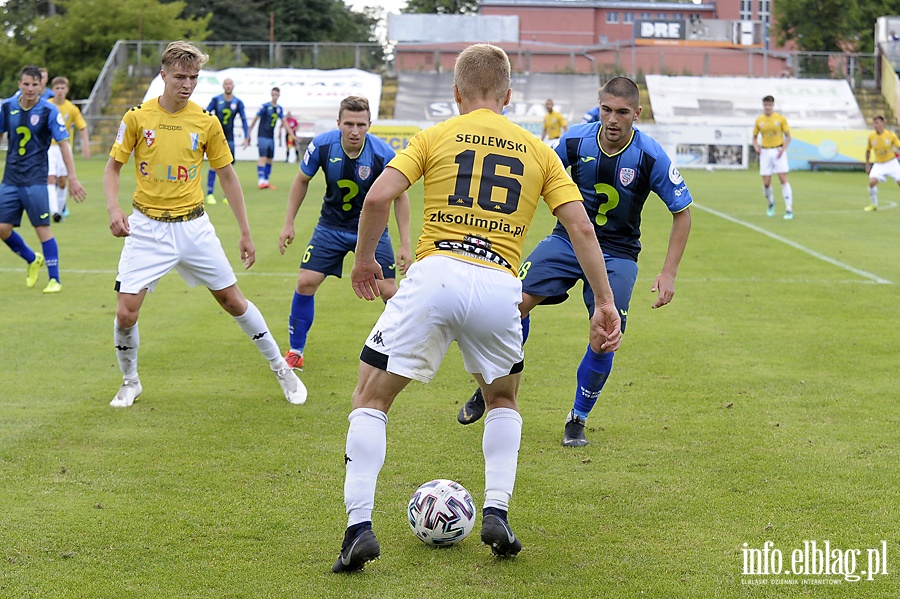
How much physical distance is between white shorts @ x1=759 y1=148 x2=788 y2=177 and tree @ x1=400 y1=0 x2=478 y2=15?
7178 cm

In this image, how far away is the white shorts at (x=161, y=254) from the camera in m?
6.98

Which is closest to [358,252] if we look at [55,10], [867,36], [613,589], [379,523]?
[379,523]

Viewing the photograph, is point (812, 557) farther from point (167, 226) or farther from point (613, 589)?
point (167, 226)

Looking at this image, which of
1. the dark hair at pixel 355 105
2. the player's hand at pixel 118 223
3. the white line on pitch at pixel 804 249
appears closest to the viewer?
the player's hand at pixel 118 223

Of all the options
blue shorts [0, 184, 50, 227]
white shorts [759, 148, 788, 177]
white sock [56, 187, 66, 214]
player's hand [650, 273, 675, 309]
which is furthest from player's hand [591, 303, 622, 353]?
white shorts [759, 148, 788, 177]

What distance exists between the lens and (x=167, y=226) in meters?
7.03

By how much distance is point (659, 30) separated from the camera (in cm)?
5988

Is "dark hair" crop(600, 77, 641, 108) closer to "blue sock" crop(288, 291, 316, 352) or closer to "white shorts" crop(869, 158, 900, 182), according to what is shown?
"blue sock" crop(288, 291, 316, 352)

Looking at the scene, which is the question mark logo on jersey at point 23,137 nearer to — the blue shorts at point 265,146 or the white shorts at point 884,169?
the blue shorts at point 265,146

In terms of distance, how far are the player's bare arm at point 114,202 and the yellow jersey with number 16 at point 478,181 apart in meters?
3.05

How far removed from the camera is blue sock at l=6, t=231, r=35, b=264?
1193 cm

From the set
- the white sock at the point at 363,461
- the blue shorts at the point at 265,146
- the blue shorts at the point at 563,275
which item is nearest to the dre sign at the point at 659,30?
the blue shorts at the point at 265,146

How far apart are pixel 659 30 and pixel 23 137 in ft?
172

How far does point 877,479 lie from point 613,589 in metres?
2.10
